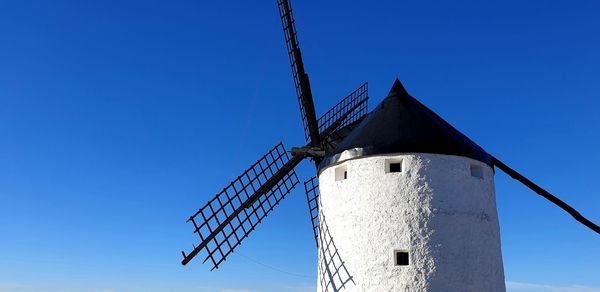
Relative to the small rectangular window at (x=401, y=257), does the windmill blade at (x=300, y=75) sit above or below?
above

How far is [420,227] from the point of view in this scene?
1024 centimetres

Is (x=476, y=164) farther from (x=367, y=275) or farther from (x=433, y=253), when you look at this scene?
(x=367, y=275)

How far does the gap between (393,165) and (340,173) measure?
1.18 meters

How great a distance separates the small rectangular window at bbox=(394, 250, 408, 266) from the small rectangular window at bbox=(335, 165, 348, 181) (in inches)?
80.0

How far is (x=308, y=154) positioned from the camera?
14117mm

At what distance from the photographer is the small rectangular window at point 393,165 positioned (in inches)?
424

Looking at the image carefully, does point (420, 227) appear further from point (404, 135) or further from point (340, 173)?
point (340, 173)

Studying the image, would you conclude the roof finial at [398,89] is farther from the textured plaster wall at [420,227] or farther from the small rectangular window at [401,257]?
the small rectangular window at [401,257]

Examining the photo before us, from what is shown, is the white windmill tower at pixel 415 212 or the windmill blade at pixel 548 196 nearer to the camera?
the white windmill tower at pixel 415 212

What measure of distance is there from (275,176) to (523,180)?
5875 millimetres

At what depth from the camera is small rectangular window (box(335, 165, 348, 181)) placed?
37.6ft

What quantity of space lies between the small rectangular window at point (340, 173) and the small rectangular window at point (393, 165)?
0.99 m

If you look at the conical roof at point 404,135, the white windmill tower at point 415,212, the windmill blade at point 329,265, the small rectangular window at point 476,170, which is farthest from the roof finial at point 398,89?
the windmill blade at point 329,265

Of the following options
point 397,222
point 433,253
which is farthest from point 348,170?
point 433,253
